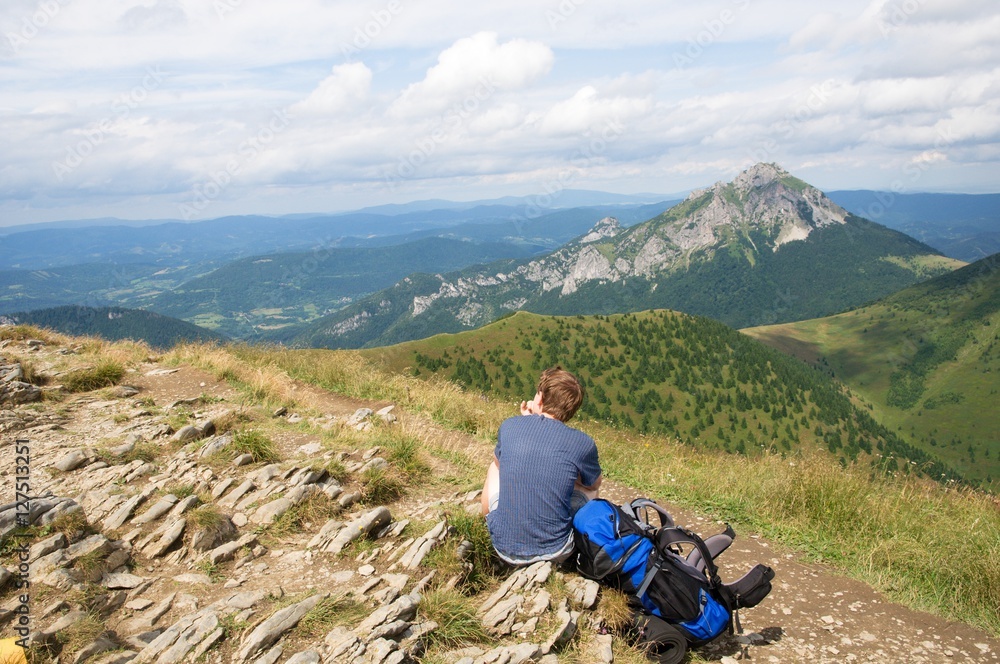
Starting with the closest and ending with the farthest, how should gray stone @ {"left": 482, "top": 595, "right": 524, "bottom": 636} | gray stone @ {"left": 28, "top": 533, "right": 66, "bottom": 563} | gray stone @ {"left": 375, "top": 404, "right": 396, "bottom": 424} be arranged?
gray stone @ {"left": 482, "top": 595, "right": 524, "bottom": 636} < gray stone @ {"left": 28, "top": 533, "right": 66, "bottom": 563} < gray stone @ {"left": 375, "top": 404, "right": 396, "bottom": 424}

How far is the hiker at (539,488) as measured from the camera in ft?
17.4

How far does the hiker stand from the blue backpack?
238 millimetres

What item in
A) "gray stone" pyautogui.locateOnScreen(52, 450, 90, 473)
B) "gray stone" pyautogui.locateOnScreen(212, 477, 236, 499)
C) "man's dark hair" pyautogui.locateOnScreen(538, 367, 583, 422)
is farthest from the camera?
"gray stone" pyautogui.locateOnScreen(52, 450, 90, 473)

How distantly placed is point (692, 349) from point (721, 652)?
152m

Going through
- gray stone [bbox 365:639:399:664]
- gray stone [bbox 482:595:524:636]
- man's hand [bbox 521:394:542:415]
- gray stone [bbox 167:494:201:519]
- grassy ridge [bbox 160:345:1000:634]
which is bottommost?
grassy ridge [bbox 160:345:1000:634]

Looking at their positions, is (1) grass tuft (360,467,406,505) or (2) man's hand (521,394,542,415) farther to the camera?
(1) grass tuft (360,467,406,505)

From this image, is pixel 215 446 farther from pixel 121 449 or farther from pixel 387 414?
pixel 387 414

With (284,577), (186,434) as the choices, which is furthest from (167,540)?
(186,434)

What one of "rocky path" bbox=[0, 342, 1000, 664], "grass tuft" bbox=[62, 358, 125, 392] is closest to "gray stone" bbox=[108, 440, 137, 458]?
"rocky path" bbox=[0, 342, 1000, 664]

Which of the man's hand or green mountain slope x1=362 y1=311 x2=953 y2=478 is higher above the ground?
the man's hand

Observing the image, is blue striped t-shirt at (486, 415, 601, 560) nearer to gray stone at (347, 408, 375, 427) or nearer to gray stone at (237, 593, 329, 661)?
gray stone at (237, 593, 329, 661)

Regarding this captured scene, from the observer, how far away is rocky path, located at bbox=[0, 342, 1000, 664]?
4.54 metres

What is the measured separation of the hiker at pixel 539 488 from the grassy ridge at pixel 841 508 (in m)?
3.83

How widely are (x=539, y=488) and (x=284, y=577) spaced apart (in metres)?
2.93
